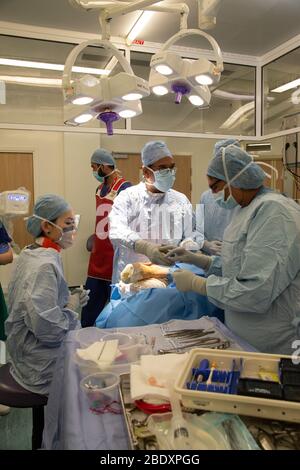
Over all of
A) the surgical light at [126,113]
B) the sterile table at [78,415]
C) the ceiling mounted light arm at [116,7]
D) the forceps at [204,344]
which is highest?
the ceiling mounted light arm at [116,7]

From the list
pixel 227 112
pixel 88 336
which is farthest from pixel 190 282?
pixel 227 112

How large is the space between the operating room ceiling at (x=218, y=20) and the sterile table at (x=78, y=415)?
86.7 inches

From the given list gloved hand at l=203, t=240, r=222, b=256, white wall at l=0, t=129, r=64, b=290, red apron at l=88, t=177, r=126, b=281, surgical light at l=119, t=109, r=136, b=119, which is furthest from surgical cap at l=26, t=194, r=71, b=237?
white wall at l=0, t=129, r=64, b=290

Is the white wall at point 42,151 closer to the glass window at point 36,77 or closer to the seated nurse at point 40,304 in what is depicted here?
the glass window at point 36,77

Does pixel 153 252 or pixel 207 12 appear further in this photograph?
pixel 153 252

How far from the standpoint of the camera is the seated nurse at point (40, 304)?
4.90 feet

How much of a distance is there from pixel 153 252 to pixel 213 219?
2.45 ft

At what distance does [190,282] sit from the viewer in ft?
5.32

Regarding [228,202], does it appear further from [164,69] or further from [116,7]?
[116,7]

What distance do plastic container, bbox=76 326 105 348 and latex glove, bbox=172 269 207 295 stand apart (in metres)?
0.42

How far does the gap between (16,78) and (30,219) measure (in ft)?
7.35

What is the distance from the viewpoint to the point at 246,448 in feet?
2.53

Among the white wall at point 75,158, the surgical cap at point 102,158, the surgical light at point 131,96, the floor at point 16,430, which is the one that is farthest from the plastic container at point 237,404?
the white wall at point 75,158

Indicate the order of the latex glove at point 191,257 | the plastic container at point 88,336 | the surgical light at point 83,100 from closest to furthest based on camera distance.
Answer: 1. the plastic container at point 88,336
2. the surgical light at point 83,100
3. the latex glove at point 191,257
